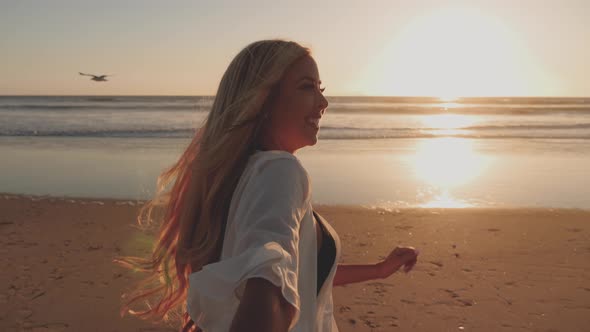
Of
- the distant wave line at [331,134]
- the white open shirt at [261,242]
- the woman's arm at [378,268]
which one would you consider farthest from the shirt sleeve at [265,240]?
the distant wave line at [331,134]

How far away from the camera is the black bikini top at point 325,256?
137cm

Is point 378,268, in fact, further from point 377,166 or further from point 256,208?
point 377,166

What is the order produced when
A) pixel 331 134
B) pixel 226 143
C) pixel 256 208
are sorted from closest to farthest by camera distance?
pixel 256 208, pixel 226 143, pixel 331 134

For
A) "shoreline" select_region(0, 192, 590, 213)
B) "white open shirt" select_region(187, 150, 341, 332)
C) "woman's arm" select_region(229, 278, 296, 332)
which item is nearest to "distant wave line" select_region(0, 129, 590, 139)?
"shoreline" select_region(0, 192, 590, 213)

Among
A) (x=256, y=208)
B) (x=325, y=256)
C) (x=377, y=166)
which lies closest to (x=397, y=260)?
(x=325, y=256)

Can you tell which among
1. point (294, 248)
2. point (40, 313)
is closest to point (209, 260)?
point (294, 248)

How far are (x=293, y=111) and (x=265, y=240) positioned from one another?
0.41 m

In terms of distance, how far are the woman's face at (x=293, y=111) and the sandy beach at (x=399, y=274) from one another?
3.43m

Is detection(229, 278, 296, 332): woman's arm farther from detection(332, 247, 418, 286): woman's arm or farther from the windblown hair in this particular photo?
detection(332, 247, 418, 286): woman's arm

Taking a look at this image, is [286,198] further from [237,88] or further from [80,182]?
[80,182]

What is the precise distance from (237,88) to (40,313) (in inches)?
162

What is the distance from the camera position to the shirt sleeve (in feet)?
3.44

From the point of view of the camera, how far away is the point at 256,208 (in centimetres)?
112

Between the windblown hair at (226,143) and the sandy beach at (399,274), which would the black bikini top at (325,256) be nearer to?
the windblown hair at (226,143)
